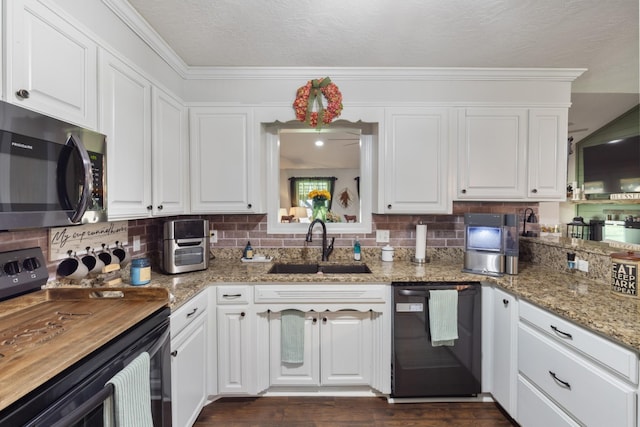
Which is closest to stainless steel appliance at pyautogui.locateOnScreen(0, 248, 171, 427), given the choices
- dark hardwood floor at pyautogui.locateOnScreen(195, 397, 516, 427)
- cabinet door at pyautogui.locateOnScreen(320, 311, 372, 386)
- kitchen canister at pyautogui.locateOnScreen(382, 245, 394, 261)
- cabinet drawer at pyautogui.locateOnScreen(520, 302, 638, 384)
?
dark hardwood floor at pyautogui.locateOnScreen(195, 397, 516, 427)

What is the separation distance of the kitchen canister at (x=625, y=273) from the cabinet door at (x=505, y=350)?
0.50m

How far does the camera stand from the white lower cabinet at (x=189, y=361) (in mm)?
1479

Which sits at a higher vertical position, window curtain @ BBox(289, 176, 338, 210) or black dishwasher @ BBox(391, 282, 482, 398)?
window curtain @ BBox(289, 176, 338, 210)

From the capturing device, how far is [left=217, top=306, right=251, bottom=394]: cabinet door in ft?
6.41

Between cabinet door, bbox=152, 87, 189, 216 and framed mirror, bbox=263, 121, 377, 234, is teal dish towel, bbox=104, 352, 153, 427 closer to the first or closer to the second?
cabinet door, bbox=152, 87, 189, 216

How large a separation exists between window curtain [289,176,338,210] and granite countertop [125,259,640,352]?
65 cm

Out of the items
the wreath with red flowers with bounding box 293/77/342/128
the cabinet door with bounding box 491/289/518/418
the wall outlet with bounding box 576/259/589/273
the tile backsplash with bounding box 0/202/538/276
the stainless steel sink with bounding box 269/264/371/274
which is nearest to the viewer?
the cabinet door with bounding box 491/289/518/418

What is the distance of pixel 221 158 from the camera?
7.36 feet

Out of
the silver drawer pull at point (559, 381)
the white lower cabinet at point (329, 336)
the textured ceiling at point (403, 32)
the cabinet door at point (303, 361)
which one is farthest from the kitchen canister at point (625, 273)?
the cabinet door at point (303, 361)

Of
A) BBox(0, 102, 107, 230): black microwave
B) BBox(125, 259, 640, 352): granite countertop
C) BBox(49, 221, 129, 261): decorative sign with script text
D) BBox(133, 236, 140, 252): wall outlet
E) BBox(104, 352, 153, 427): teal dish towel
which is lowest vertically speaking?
BBox(104, 352, 153, 427): teal dish towel

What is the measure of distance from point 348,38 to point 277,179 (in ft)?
4.10

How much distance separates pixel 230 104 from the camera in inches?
88.0

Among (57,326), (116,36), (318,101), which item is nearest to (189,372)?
(57,326)

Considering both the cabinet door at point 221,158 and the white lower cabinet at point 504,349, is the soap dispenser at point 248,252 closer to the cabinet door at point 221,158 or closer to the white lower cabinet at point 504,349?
the cabinet door at point 221,158
